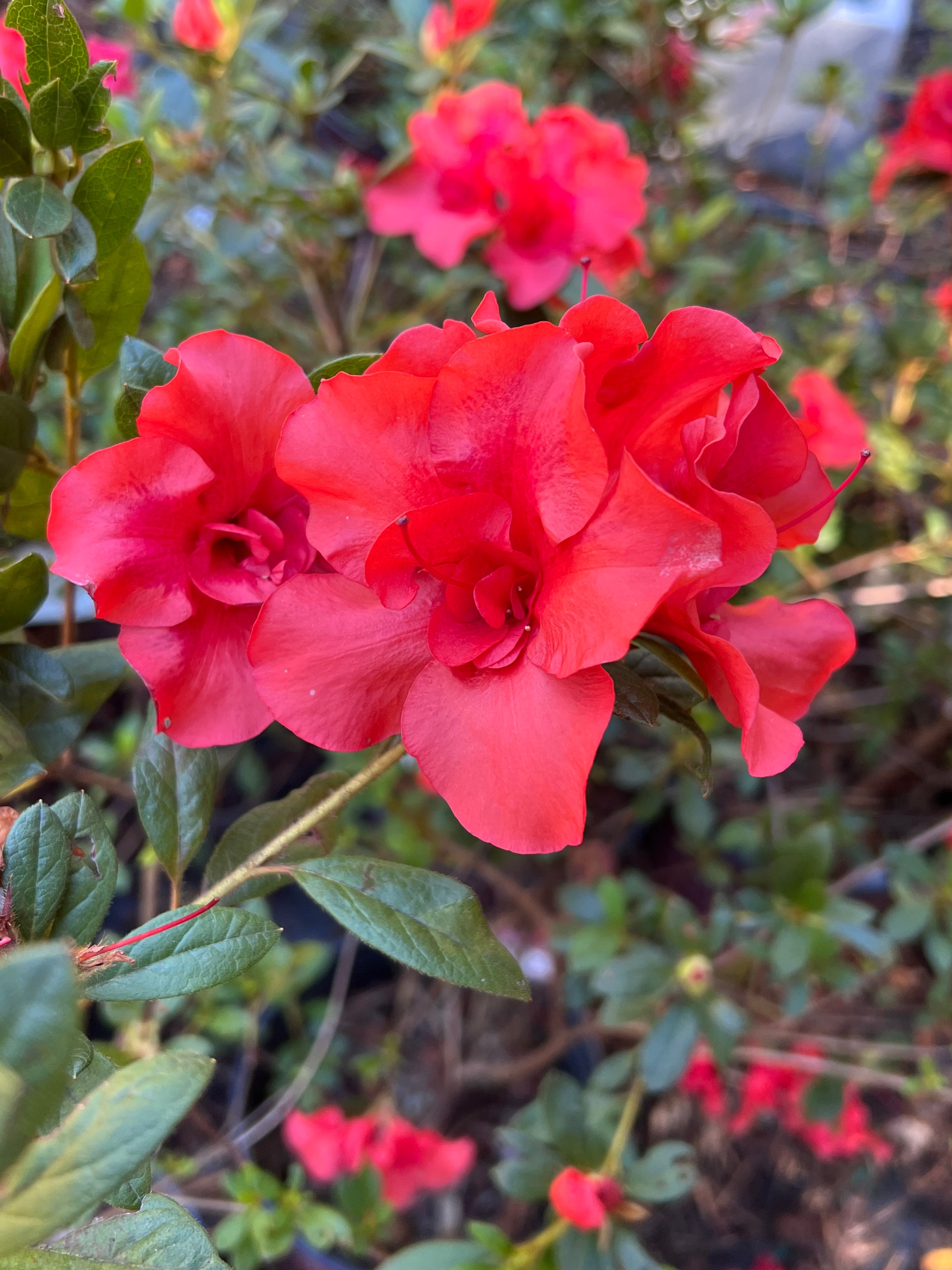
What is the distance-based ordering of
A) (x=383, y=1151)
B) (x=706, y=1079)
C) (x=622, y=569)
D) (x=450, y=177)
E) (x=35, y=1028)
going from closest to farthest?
(x=35, y=1028), (x=622, y=569), (x=450, y=177), (x=383, y=1151), (x=706, y=1079)

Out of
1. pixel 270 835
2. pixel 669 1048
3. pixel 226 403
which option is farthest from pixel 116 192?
pixel 669 1048

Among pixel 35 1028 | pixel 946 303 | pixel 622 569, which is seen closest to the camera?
pixel 35 1028

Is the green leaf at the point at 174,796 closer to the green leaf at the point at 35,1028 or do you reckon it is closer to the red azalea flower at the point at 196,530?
the red azalea flower at the point at 196,530

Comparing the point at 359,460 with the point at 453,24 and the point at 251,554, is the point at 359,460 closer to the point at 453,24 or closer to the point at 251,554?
the point at 251,554

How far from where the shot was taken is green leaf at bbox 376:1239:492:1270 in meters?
0.91

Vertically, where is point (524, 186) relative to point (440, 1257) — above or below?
above

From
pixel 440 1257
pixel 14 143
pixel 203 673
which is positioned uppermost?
pixel 14 143

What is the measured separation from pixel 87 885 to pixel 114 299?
36 centimetres

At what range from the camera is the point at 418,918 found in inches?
17.5

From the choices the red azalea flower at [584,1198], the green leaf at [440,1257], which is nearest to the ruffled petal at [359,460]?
the red azalea flower at [584,1198]

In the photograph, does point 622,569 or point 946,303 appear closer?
point 622,569

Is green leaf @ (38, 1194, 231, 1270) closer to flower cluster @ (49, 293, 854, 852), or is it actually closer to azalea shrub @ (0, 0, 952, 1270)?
azalea shrub @ (0, 0, 952, 1270)

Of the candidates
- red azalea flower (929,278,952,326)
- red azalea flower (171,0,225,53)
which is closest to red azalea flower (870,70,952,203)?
red azalea flower (929,278,952,326)

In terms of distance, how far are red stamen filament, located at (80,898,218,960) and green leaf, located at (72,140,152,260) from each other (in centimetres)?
39
